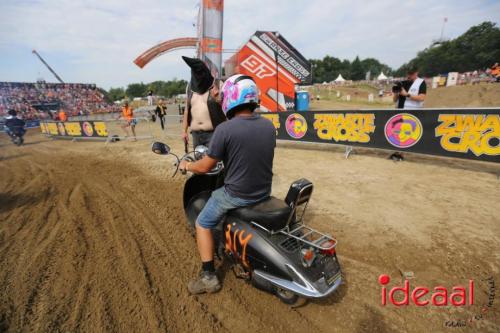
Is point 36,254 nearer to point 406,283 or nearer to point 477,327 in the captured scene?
point 406,283

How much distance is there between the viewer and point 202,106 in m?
4.16

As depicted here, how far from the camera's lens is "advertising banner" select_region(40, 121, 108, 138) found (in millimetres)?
12259

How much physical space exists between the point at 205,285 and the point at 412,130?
6265 millimetres

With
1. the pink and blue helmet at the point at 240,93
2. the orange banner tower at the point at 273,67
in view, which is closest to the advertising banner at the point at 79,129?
the orange banner tower at the point at 273,67

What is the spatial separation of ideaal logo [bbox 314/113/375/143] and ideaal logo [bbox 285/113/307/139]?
45cm

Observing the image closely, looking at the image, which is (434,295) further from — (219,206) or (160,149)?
(160,149)

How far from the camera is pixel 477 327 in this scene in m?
2.17

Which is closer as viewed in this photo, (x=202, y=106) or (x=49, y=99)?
(x=202, y=106)

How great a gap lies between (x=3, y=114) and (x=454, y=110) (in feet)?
125

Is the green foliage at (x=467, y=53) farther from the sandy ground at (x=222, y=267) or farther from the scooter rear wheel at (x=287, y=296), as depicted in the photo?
the scooter rear wheel at (x=287, y=296)

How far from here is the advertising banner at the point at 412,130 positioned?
5.36m

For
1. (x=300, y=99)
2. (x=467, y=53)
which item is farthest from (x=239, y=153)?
(x=467, y=53)

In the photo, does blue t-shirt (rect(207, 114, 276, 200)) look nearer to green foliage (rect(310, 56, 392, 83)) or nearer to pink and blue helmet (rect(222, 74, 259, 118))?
pink and blue helmet (rect(222, 74, 259, 118))

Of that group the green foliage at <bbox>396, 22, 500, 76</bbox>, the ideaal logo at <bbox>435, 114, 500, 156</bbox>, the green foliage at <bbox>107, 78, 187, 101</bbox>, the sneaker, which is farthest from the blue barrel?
the green foliage at <bbox>107, 78, 187, 101</bbox>
